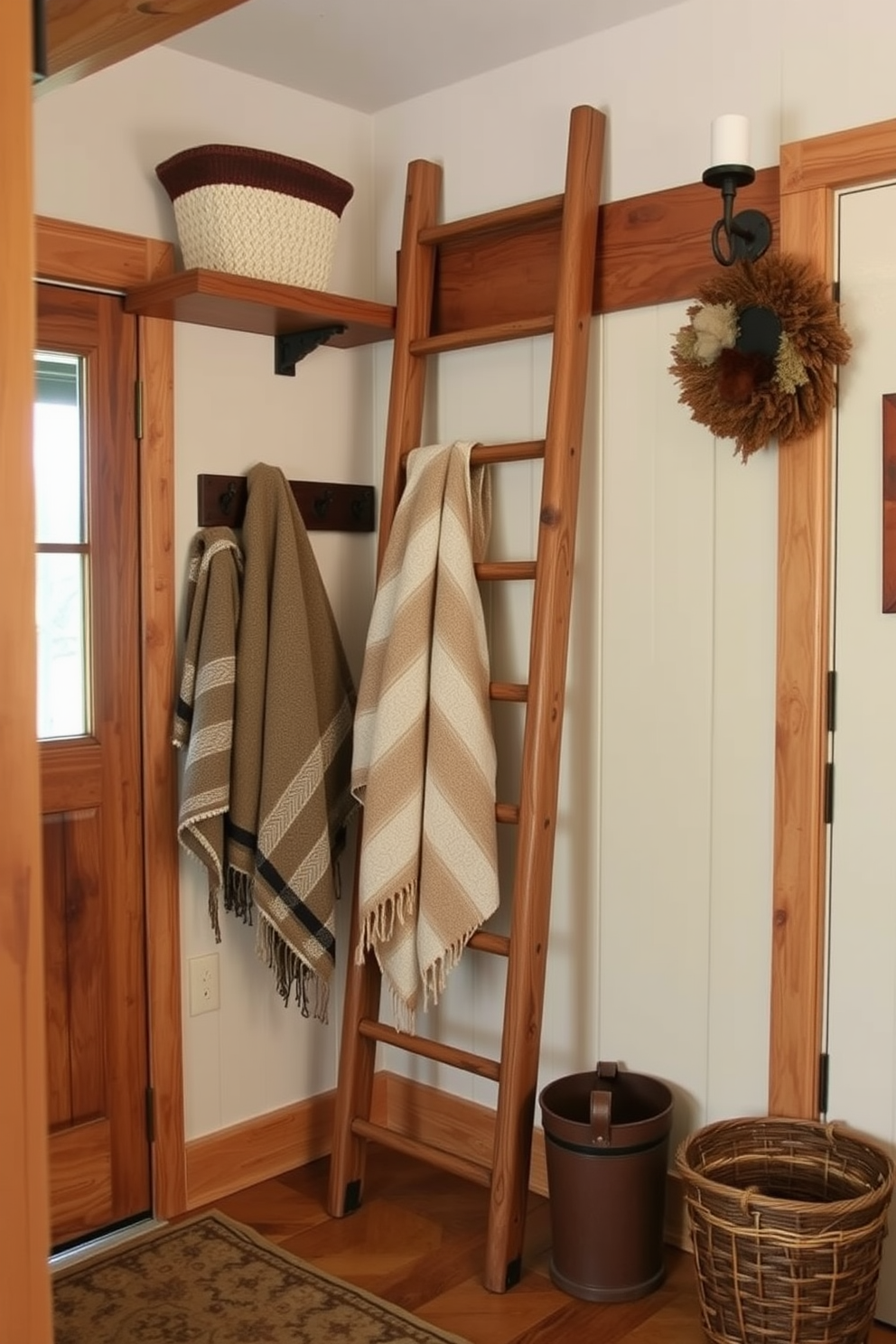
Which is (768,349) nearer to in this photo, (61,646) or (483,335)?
(483,335)

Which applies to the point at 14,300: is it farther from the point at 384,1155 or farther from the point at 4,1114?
the point at 384,1155

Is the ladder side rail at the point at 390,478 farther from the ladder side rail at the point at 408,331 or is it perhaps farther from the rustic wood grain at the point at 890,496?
the rustic wood grain at the point at 890,496

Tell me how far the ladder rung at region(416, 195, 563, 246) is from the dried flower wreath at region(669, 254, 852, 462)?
0.45m

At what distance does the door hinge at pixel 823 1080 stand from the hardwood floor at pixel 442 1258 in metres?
0.36

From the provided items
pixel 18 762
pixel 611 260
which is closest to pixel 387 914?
pixel 611 260

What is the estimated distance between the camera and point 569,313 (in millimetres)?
2420

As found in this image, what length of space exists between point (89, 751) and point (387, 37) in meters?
1.45

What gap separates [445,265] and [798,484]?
0.96 metres

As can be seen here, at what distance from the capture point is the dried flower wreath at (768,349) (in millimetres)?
2105

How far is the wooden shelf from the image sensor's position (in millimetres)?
2371

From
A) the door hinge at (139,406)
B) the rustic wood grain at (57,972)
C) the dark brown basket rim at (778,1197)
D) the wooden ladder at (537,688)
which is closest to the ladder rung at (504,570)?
the wooden ladder at (537,688)

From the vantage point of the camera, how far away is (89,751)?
252 cm

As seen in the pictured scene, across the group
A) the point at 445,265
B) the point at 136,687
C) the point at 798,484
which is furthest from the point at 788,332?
the point at 136,687

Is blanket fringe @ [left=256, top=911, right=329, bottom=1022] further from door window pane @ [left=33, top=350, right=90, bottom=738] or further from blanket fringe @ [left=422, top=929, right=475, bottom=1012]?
door window pane @ [left=33, top=350, right=90, bottom=738]
